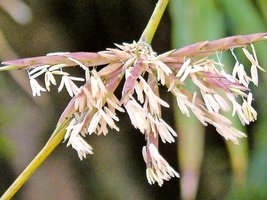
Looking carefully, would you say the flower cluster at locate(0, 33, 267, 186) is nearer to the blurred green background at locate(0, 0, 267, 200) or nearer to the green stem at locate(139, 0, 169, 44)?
the green stem at locate(139, 0, 169, 44)

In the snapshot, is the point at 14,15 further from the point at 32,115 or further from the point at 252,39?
the point at 252,39

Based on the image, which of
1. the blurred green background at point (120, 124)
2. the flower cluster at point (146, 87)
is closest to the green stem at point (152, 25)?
the flower cluster at point (146, 87)

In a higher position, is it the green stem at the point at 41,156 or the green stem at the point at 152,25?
the green stem at the point at 152,25

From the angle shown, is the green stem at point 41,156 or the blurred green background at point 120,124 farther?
the blurred green background at point 120,124

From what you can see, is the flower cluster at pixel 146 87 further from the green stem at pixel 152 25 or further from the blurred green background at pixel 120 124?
the blurred green background at pixel 120 124

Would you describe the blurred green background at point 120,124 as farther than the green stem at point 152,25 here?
Yes

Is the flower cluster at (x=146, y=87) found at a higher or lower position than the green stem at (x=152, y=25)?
lower

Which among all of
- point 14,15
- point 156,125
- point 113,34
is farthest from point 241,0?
point 156,125

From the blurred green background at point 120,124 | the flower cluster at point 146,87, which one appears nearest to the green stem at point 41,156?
the flower cluster at point 146,87

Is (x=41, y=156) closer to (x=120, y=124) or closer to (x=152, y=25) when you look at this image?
(x=152, y=25)
